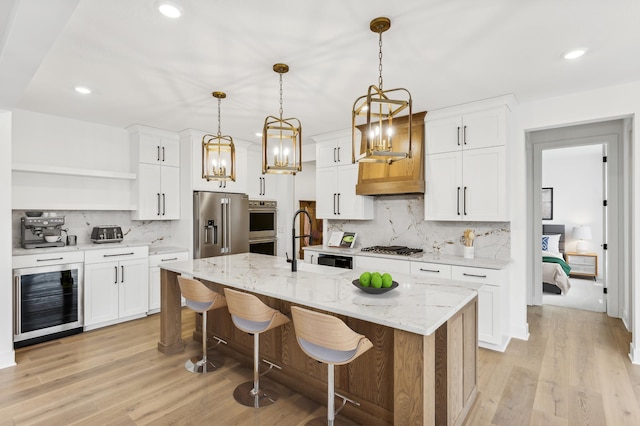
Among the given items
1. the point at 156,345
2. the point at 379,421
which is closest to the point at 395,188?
the point at 379,421

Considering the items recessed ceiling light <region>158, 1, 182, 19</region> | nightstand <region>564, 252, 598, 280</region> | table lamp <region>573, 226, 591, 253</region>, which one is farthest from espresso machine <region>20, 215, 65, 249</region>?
table lamp <region>573, 226, 591, 253</region>

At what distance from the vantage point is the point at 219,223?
195 inches

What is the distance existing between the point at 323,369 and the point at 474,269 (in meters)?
1.92

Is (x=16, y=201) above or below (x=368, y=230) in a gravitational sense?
above

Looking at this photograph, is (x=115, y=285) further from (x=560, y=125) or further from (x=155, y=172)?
(x=560, y=125)

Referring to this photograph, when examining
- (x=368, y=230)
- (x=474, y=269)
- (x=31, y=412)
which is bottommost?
(x=31, y=412)

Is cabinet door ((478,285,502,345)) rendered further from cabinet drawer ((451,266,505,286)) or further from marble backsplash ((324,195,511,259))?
marble backsplash ((324,195,511,259))

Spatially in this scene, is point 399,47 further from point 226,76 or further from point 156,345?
point 156,345

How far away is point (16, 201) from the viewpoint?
150 inches

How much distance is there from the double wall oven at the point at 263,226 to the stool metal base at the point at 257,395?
9.99 feet

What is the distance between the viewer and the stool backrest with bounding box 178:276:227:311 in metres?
2.69

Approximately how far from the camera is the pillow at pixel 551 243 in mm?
6555

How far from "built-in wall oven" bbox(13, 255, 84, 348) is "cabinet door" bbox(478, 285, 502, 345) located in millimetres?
4379

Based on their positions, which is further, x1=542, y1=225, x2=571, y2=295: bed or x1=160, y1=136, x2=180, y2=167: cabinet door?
x1=542, y1=225, x2=571, y2=295: bed
